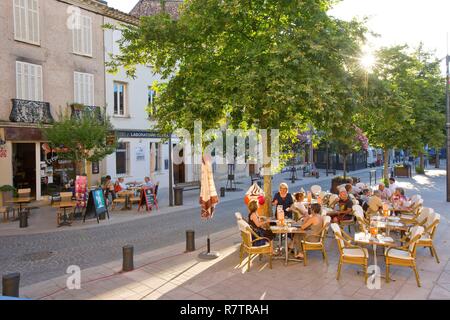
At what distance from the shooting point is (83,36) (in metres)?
19.4

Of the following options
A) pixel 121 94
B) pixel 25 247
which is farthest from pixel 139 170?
pixel 25 247

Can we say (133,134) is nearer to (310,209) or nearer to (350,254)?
(310,209)

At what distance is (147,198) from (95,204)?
2.91 metres

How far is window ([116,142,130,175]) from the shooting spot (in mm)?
21680

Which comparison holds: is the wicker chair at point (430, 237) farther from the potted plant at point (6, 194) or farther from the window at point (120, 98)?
the window at point (120, 98)

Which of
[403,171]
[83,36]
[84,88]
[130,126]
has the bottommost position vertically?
[403,171]

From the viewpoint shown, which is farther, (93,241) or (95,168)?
(95,168)

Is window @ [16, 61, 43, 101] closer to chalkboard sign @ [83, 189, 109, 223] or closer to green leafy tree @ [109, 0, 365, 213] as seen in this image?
chalkboard sign @ [83, 189, 109, 223]

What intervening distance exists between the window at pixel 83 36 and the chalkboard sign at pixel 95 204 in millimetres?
9432

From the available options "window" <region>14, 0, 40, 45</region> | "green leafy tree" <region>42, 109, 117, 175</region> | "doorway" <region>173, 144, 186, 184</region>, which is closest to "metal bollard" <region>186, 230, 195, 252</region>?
"green leafy tree" <region>42, 109, 117, 175</region>

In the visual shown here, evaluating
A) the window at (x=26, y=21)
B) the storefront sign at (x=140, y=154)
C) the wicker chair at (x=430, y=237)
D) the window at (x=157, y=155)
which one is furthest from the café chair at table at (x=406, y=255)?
the window at (x=157, y=155)

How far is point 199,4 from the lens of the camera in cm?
939

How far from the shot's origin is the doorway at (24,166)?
1691 cm

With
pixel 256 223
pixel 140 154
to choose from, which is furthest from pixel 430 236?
pixel 140 154
